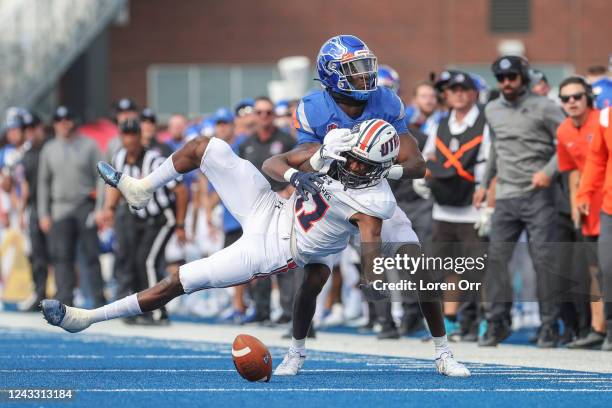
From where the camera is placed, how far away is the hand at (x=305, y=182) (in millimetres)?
8273

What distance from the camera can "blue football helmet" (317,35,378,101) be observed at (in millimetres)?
8656

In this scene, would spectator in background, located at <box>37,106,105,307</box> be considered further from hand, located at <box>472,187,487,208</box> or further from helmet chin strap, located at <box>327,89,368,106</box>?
helmet chin strap, located at <box>327,89,368,106</box>

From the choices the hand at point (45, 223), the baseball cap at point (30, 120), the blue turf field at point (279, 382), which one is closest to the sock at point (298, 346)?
the blue turf field at point (279, 382)

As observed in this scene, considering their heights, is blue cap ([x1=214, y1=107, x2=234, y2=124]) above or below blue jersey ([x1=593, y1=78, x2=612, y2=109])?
below

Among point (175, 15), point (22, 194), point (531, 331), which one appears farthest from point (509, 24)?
point (531, 331)

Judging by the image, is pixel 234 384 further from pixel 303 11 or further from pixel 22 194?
pixel 303 11

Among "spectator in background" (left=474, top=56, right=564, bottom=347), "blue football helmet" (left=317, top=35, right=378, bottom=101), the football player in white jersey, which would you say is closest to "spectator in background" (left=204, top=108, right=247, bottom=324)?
"spectator in background" (left=474, top=56, right=564, bottom=347)

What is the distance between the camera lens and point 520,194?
11.6m

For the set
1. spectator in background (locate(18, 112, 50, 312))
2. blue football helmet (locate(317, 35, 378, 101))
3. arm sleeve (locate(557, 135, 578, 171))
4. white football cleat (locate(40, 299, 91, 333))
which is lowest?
spectator in background (locate(18, 112, 50, 312))

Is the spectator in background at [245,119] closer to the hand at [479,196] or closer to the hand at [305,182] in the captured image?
the hand at [479,196]

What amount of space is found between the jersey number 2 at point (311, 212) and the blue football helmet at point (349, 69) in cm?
67

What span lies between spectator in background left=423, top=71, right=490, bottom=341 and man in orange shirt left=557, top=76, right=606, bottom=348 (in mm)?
971

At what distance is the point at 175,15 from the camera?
34.7m

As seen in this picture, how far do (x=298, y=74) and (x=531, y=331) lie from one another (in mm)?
5916
